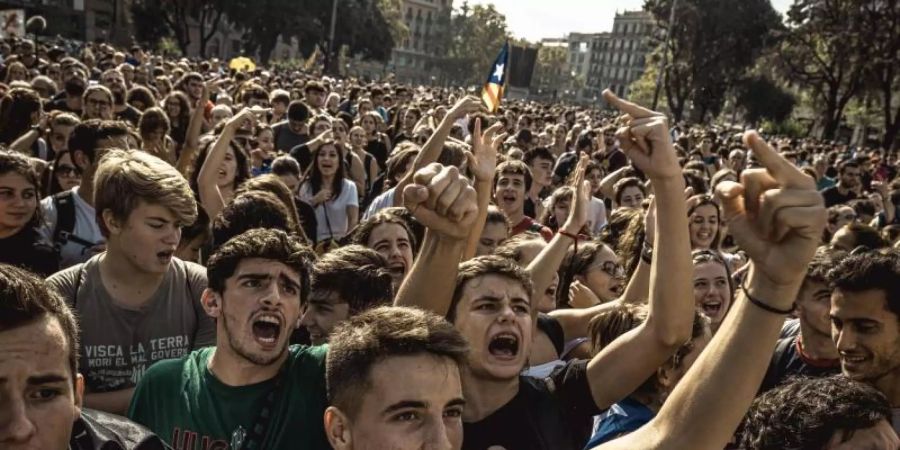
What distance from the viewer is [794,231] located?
178 centimetres

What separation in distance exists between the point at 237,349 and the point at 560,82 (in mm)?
150659

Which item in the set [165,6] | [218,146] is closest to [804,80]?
[165,6]

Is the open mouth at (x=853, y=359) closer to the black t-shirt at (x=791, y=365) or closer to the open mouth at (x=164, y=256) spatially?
the black t-shirt at (x=791, y=365)

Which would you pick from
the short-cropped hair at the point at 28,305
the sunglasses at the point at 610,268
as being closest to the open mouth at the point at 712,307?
the sunglasses at the point at 610,268

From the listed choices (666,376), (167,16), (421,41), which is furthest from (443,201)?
(421,41)

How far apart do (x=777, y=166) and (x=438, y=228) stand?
3.56ft

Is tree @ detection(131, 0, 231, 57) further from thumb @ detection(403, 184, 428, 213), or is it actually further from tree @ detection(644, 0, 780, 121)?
thumb @ detection(403, 184, 428, 213)

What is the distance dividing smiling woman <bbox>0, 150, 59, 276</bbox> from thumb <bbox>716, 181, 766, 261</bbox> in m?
2.99

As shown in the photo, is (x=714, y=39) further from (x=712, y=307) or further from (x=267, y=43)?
(x=712, y=307)

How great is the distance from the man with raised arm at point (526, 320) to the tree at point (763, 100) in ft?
167

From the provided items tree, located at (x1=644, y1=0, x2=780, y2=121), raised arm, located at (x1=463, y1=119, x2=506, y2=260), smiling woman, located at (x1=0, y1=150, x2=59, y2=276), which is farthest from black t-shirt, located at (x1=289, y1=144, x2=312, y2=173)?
tree, located at (x1=644, y1=0, x2=780, y2=121)

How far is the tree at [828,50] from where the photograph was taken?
35.9 m

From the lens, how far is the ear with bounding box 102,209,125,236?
10.0ft

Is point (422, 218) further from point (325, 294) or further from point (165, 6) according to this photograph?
point (165, 6)
